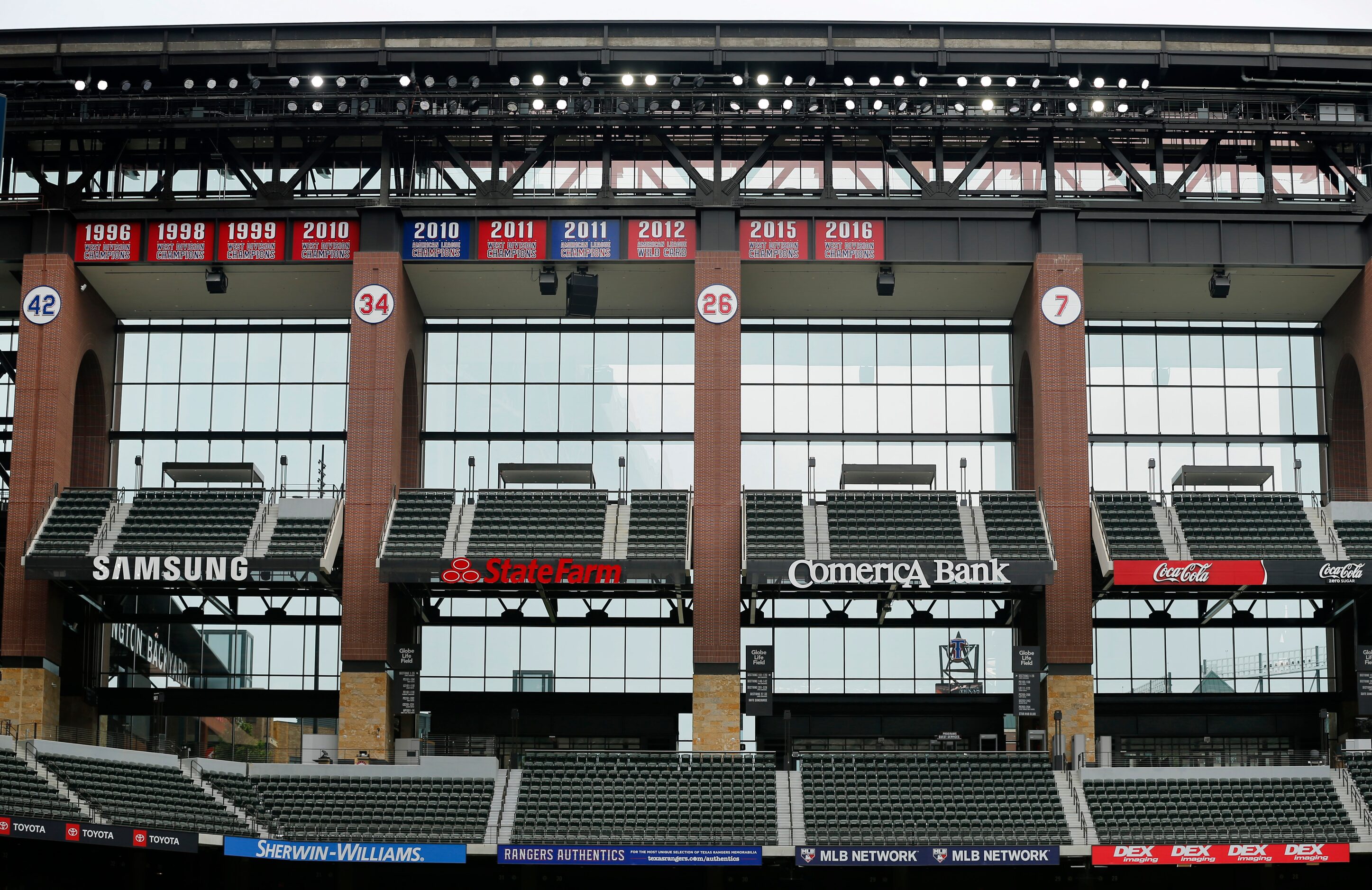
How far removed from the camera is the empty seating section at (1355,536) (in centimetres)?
4425

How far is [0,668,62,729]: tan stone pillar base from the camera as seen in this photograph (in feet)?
143

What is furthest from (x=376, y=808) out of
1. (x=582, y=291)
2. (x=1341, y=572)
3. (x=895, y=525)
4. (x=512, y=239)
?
(x=1341, y=572)

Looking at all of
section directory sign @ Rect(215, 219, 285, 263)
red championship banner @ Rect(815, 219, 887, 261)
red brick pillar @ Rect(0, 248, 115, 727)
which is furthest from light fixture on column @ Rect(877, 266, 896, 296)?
red brick pillar @ Rect(0, 248, 115, 727)

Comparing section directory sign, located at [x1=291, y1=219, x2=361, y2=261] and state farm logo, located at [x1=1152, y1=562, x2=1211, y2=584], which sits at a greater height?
section directory sign, located at [x1=291, y1=219, x2=361, y2=261]

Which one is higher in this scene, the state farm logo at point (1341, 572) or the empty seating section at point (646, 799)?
the state farm logo at point (1341, 572)

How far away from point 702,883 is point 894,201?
2110 cm

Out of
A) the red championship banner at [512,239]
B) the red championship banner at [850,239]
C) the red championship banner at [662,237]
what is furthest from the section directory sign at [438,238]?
the red championship banner at [850,239]

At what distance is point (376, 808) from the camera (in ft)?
131

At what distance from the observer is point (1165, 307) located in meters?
51.8

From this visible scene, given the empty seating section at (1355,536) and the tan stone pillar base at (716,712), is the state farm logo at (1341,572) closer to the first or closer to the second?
the empty seating section at (1355,536)

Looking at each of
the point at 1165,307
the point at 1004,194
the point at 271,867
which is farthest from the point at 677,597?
the point at 1165,307

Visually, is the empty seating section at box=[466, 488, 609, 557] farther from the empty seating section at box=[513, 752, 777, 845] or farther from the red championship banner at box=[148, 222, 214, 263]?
the red championship banner at box=[148, 222, 214, 263]

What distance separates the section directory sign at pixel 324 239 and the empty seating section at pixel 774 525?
47.2ft

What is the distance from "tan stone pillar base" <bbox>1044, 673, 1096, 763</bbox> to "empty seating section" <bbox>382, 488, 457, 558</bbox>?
702 inches
